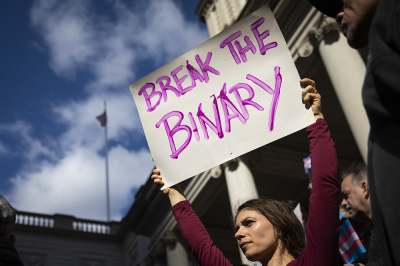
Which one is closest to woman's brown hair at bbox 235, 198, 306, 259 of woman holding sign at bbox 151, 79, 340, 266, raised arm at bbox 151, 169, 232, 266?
woman holding sign at bbox 151, 79, 340, 266

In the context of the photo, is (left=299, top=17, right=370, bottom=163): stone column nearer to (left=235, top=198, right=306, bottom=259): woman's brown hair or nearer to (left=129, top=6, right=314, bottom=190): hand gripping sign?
(left=129, top=6, right=314, bottom=190): hand gripping sign

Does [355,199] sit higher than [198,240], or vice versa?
[355,199]

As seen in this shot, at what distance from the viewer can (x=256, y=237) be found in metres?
2.33

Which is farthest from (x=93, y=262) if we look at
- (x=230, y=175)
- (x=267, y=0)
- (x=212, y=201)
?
(x=267, y=0)

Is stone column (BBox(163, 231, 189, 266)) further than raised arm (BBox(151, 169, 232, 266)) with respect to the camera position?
Yes

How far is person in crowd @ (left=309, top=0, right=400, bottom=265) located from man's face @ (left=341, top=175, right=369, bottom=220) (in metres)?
2.77

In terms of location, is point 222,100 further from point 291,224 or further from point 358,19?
point 358,19

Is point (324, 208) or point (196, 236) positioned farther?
point (196, 236)

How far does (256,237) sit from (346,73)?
235 inches

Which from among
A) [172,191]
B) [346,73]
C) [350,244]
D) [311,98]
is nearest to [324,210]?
[311,98]

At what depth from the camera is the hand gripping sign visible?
2680 millimetres

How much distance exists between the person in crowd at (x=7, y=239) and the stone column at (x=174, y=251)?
1245 centimetres

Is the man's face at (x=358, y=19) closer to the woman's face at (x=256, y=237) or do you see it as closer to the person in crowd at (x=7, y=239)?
the woman's face at (x=256, y=237)

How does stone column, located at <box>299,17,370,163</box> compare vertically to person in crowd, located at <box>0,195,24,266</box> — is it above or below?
above
